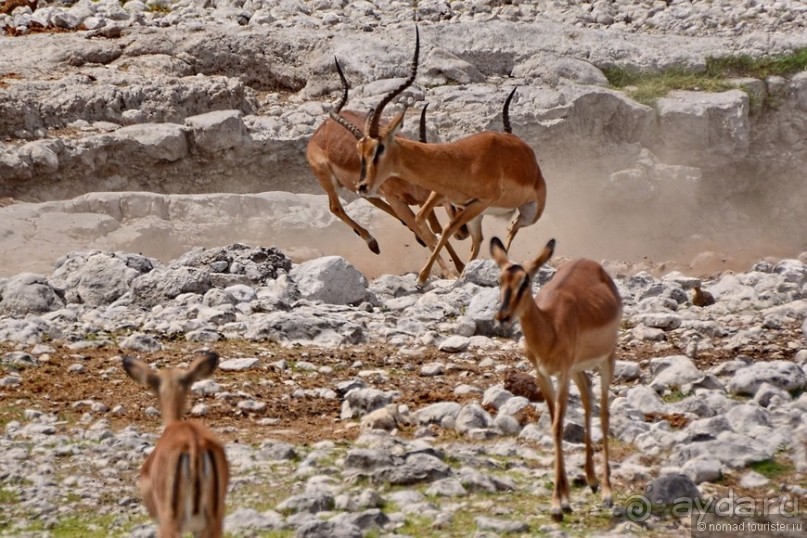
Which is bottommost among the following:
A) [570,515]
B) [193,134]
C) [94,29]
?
[570,515]

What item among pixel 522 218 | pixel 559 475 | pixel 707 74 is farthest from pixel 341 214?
pixel 559 475

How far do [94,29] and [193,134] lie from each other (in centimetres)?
394

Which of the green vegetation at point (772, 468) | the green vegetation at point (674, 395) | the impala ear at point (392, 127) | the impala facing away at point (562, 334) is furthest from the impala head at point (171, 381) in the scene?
the impala ear at point (392, 127)

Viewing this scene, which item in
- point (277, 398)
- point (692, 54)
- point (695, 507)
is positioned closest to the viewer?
point (695, 507)

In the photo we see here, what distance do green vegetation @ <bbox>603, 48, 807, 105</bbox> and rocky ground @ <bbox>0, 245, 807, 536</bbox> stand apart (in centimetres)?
735

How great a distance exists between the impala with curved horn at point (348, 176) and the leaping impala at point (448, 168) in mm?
599

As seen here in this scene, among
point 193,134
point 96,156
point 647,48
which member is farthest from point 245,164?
point 647,48

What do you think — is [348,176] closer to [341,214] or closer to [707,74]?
[341,214]

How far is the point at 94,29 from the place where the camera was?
21.5 metres

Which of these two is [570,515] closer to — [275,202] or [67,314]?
[67,314]

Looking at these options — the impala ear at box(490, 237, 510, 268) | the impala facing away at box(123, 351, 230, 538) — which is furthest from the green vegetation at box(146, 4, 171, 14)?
the impala facing away at box(123, 351, 230, 538)

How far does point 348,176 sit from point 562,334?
9304 millimetres

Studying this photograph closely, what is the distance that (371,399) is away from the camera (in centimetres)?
888

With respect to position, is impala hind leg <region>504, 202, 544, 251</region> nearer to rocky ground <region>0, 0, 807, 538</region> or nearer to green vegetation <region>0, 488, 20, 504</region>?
rocky ground <region>0, 0, 807, 538</region>
